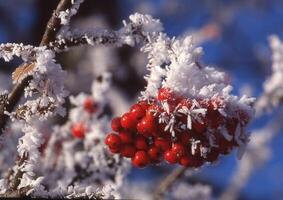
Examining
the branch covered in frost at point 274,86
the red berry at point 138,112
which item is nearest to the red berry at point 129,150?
the red berry at point 138,112

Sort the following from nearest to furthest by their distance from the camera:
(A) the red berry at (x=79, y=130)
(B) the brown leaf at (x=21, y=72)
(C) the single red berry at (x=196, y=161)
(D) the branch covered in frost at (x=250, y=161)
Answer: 1. (B) the brown leaf at (x=21, y=72)
2. (C) the single red berry at (x=196, y=161)
3. (A) the red berry at (x=79, y=130)
4. (D) the branch covered in frost at (x=250, y=161)

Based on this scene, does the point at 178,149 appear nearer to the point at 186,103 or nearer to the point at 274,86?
the point at 186,103

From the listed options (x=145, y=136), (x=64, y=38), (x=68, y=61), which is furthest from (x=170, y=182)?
(x=68, y=61)

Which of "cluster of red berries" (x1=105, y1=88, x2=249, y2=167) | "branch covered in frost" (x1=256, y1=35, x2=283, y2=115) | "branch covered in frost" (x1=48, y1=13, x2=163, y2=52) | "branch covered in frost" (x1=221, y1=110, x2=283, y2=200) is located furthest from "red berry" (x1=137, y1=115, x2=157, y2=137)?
"branch covered in frost" (x1=221, y1=110, x2=283, y2=200)

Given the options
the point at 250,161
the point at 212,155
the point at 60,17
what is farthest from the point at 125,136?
the point at 250,161

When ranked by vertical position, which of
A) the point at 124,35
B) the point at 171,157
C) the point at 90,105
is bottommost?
the point at 171,157

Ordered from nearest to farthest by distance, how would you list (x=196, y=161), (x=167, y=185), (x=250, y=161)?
(x=196, y=161) < (x=167, y=185) < (x=250, y=161)

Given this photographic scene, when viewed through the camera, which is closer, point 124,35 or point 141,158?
point 141,158

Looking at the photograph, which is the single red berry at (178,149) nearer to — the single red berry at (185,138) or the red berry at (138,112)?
the single red berry at (185,138)
